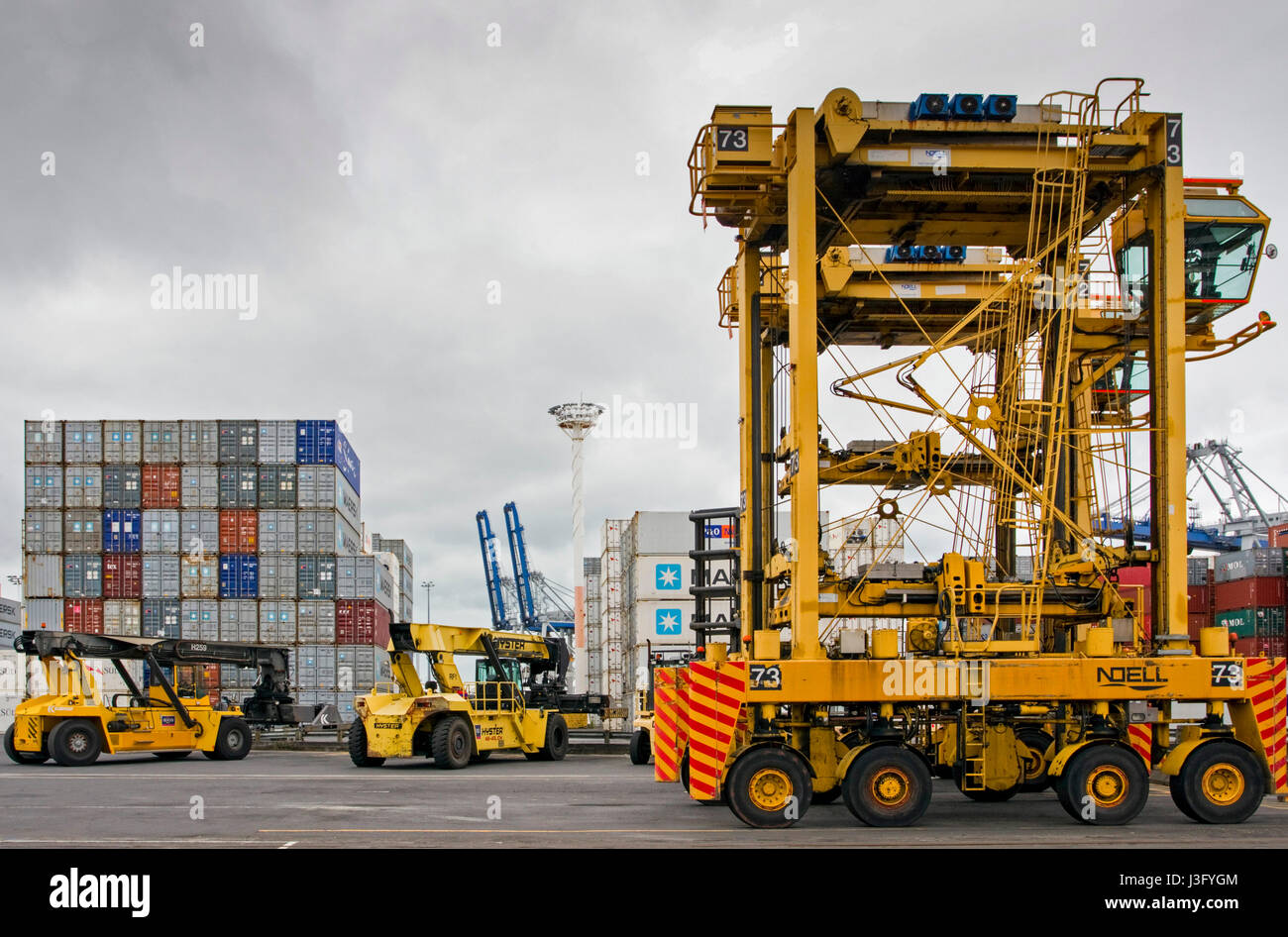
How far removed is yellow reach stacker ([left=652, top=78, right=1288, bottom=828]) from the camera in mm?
13273

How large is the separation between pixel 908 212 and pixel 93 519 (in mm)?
41854

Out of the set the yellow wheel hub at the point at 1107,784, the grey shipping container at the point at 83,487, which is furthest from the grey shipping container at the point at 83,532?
the yellow wheel hub at the point at 1107,784

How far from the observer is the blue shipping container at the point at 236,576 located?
48812 mm

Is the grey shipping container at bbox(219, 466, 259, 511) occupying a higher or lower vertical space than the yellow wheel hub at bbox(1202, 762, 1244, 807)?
higher

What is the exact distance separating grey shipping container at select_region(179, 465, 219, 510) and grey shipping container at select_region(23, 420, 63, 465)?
509 centimetres

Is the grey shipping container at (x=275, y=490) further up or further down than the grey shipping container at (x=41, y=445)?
further down

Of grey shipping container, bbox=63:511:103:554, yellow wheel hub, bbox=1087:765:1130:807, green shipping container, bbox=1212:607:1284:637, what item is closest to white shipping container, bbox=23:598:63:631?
grey shipping container, bbox=63:511:103:554

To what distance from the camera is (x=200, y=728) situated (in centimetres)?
2891

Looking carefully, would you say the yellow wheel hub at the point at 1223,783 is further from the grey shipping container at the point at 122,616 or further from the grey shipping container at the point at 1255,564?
the grey shipping container at the point at 122,616

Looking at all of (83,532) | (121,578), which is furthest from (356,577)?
(83,532)

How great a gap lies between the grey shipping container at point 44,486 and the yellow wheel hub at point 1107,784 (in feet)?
150

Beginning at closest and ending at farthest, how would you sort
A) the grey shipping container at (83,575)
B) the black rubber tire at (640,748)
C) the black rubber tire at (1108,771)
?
the black rubber tire at (1108,771), the black rubber tire at (640,748), the grey shipping container at (83,575)

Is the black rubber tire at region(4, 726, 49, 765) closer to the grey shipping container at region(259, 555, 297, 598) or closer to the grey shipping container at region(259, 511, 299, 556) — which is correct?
the grey shipping container at region(259, 555, 297, 598)
